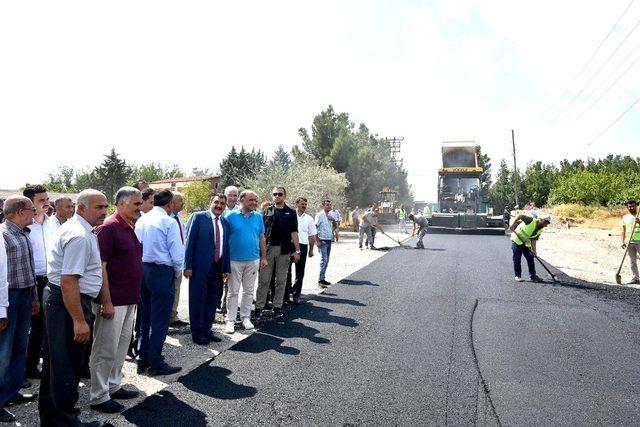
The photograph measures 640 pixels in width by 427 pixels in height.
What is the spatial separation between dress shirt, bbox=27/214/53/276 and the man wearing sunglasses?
3.14m

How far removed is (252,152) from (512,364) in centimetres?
6546

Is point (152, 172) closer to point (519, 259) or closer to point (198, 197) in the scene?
point (198, 197)

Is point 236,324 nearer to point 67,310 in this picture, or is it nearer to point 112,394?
point 112,394

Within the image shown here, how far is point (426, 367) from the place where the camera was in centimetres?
481

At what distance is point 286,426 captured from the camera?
3.50 meters

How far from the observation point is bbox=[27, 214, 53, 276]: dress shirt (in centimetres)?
475

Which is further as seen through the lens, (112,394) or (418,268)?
(418,268)

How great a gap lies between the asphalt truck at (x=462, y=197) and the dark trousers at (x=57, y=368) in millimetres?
24934

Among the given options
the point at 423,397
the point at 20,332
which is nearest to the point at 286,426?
the point at 423,397

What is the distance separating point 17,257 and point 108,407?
1.46 m

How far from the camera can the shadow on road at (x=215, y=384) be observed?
13.5ft

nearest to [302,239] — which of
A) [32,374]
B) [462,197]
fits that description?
[32,374]

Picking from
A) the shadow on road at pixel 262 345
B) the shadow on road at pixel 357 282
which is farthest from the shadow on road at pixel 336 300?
the shadow on road at pixel 262 345

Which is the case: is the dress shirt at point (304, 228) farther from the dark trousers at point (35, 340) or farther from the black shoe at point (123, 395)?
the black shoe at point (123, 395)
